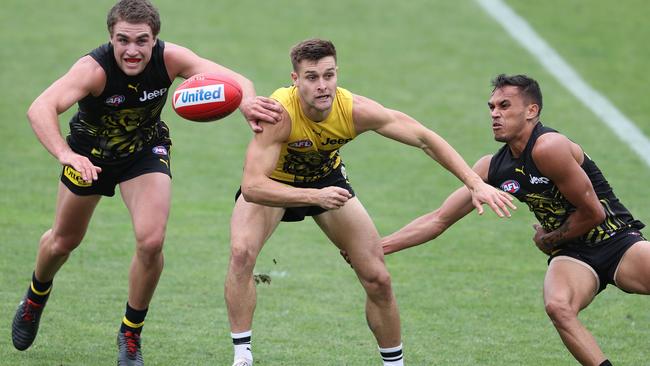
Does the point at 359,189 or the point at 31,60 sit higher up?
the point at 31,60

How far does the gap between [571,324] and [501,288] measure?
347 centimetres

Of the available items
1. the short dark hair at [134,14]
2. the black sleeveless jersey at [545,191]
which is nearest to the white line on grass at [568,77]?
the black sleeveless jersey at [545,191]

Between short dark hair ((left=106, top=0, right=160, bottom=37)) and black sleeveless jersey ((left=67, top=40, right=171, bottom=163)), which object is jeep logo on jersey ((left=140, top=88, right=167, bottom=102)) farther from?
short dark hair ((left=106, top=0, right=160, bottom=37))

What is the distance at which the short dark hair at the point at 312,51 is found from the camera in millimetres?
7824

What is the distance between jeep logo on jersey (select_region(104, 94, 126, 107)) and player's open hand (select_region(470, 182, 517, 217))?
2.63 metres

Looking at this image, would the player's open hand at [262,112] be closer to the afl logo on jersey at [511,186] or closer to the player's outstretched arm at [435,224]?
the player's outstretched arm at [435,224]

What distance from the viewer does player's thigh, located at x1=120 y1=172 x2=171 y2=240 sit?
8.27 m

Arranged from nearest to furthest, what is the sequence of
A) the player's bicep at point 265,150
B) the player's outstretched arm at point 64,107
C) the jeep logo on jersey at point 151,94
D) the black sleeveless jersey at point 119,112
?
the player's outstretched arm at point 64,107 < the player's bicep at point 265,150 < the black sleeveless jersey at point 119,112 < the jeep logo on jersey at point 151,94

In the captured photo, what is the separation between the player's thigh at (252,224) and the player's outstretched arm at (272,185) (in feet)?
1.12

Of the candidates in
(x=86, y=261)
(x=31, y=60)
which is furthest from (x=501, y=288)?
(x=31, y=60)

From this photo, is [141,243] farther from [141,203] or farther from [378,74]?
[378,74]

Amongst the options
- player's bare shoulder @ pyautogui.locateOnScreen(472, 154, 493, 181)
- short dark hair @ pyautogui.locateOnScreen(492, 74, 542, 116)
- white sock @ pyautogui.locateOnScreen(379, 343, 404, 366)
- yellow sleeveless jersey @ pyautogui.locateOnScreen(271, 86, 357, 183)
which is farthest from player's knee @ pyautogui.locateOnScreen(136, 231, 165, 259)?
short dark hair @ pyautogui.locateOnScreen(492, 74, 542, 116)

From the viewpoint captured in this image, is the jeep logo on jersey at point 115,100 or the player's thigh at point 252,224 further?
the jeep logo on jersey at point 115,100

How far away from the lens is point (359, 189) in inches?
598
